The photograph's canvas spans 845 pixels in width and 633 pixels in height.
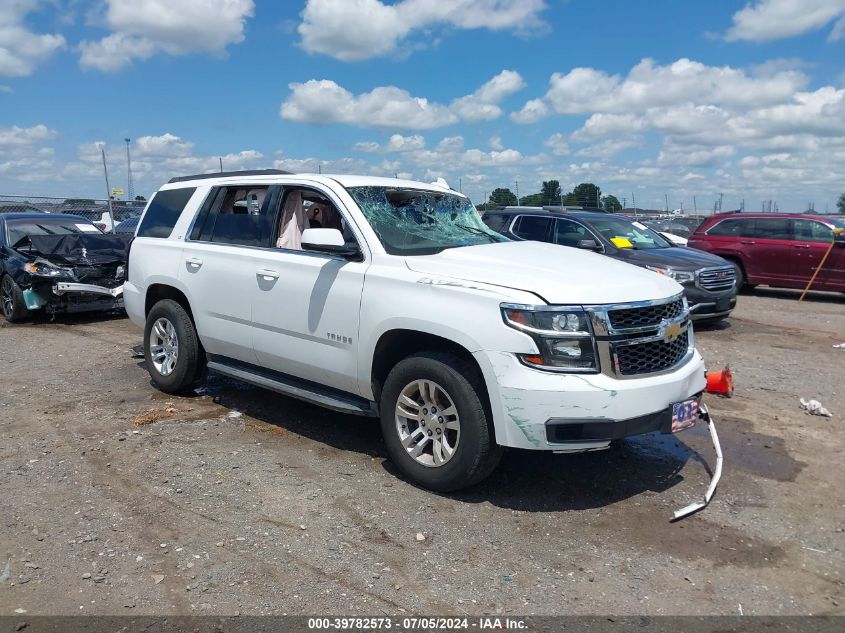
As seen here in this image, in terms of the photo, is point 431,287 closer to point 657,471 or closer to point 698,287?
point 657,471

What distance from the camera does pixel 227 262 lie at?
18.5 ft

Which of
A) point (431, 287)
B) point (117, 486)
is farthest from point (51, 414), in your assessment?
point (431, 287)

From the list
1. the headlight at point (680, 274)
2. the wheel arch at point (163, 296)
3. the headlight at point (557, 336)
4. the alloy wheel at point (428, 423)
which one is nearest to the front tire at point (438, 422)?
the alloy wheel at point (428, 423)

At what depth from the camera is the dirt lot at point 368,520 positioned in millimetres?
3299

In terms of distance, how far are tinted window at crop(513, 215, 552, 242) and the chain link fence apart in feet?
46.5

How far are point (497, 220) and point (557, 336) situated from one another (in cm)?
813

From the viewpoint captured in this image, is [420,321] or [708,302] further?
[708,302]

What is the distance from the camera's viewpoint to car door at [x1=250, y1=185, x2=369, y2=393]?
474cm

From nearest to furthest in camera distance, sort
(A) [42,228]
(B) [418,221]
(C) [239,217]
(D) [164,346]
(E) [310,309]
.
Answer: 1. (E) [310,309]
2. (B) [418,221]
3. (C) [239,217]
4. (D) [164,346]
5. (A) [42,228]

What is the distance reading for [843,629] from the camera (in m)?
3.06

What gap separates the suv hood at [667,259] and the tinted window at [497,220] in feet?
6.60

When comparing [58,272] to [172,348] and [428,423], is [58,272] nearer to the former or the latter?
[172,348]

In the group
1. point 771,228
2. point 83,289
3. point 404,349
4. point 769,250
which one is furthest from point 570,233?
point 83,289

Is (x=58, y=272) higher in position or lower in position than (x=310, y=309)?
lower
